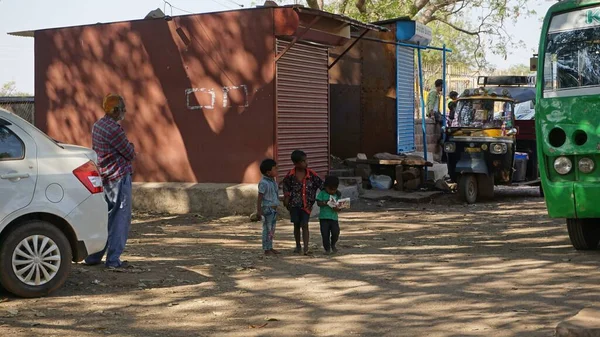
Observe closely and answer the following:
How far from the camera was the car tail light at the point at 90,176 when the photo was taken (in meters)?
8.09

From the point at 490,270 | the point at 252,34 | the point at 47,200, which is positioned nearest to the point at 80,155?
the point at 47,200

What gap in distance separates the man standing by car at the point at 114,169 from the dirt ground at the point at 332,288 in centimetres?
38

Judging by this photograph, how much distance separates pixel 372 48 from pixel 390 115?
5.11 feet

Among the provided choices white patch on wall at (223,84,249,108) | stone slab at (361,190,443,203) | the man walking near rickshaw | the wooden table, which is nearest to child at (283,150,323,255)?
white patch on wall at (223,84,249,108)

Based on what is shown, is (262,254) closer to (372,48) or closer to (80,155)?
(80,155)

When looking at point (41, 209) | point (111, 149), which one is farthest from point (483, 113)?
point (41, 209)

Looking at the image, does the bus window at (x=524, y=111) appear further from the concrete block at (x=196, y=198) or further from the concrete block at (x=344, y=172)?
the concrete block at (x=196, y=198)

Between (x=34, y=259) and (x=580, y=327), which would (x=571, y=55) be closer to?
(x=580, y=327)

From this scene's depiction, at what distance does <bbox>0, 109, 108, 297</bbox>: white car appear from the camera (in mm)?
7656

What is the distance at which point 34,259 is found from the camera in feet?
25.5

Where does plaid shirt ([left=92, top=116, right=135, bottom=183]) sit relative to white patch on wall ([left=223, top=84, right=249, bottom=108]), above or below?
below

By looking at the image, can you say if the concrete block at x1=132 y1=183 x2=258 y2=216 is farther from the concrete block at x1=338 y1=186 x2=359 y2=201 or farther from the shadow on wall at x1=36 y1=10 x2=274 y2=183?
the concrete block at x1=338 y1=186 x2=359 y2=201

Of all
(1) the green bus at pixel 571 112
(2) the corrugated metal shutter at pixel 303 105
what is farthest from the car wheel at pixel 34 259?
(2) the corrugated metal shutter at pixel 303 105

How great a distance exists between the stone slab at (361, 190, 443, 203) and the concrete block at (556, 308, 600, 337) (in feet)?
37.0
